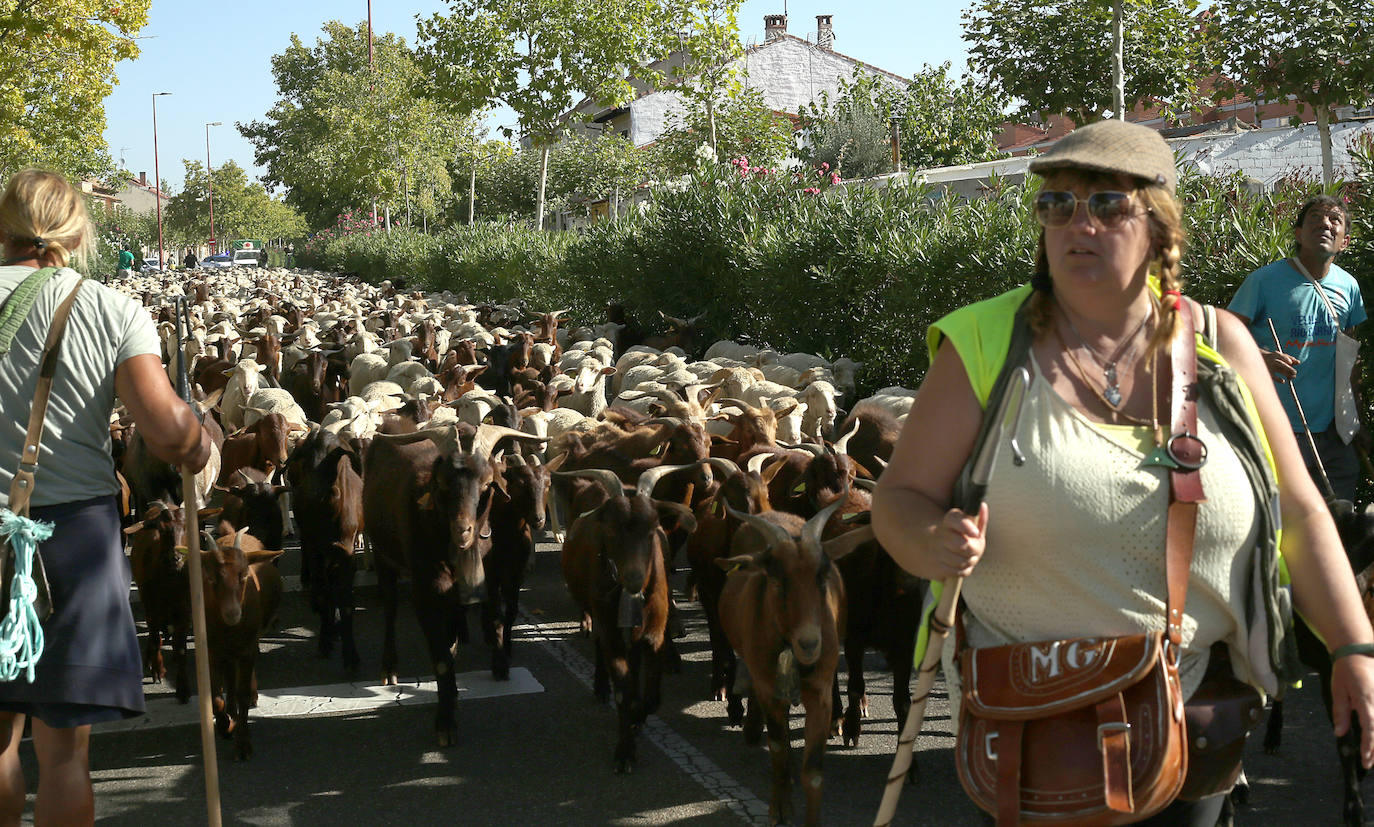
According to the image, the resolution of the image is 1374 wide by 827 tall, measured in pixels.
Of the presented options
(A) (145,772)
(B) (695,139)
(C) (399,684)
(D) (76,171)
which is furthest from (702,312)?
(D) (76,171)

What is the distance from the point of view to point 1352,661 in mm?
2463

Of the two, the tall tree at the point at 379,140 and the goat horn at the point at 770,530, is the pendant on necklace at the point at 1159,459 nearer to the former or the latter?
the goat horn at the point at 770,530

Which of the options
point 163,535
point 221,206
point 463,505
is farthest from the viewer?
point 221,206

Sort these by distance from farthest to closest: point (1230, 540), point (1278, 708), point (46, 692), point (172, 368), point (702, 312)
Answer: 1. point (702, 312)
2. point (1278, 708)
3. point (172, 368)
4. point (46, 692)
5. point (1230, 540)

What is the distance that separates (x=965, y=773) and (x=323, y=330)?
23035mm

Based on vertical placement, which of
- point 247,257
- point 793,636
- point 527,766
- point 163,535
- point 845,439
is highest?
point 247,257

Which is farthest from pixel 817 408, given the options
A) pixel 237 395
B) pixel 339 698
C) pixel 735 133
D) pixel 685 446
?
pixel 735 133

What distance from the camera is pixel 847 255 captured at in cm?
1470

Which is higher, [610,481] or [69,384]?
[69,384]

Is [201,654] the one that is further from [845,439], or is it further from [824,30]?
[824,30]

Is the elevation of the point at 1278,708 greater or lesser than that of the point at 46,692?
lesser

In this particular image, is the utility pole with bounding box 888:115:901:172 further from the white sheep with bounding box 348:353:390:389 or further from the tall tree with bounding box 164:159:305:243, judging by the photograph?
the tall tree with bounding box 164:159:305:243

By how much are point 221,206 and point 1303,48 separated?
104578mm

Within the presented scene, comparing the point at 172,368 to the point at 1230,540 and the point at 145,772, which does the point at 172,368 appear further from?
the point at 1230,540
